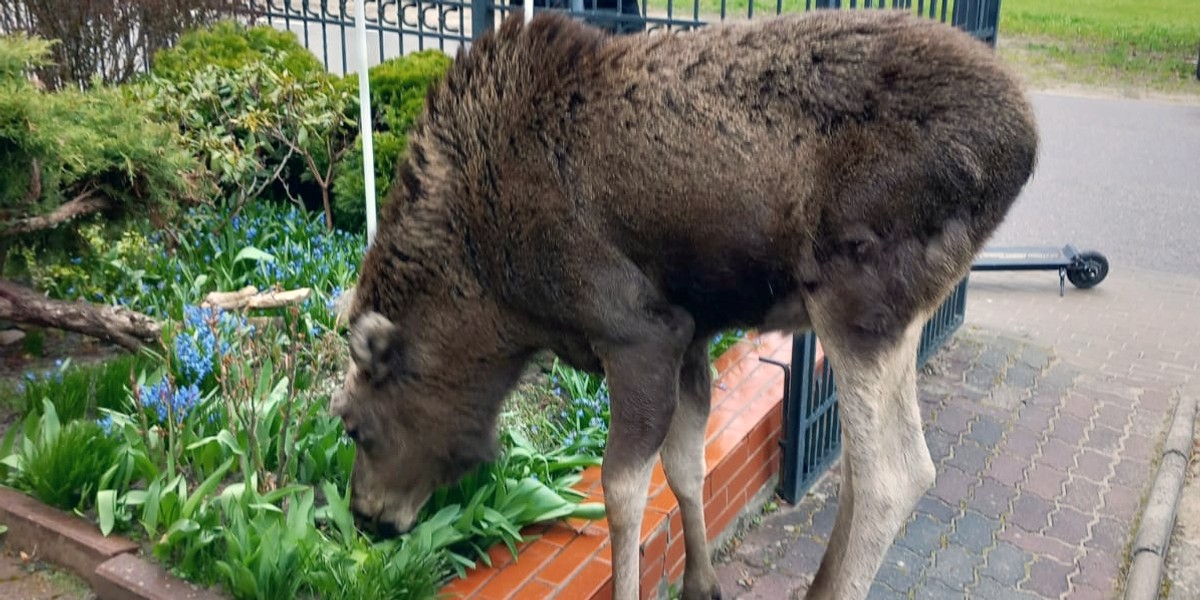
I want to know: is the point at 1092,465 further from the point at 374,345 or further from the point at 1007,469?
the point at 374,345

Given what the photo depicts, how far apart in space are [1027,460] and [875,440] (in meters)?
2.63

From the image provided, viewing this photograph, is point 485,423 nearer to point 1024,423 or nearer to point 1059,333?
point 1024,423

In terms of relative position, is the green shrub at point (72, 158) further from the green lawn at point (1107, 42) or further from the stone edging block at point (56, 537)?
the green lawn at point (1107, 42)

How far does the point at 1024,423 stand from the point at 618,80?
3874mm

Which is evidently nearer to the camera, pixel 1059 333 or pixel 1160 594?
pixel 1160 594

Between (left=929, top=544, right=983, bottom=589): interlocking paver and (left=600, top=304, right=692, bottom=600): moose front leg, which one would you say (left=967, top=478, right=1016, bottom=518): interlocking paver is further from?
(left=600, top=304, right=692, bottom=600): moose front leg

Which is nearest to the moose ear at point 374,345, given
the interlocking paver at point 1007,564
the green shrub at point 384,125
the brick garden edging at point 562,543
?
the brick garden edging at point 562,543

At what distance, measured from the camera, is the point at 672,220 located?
320cm

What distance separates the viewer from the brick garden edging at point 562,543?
3.69 metres

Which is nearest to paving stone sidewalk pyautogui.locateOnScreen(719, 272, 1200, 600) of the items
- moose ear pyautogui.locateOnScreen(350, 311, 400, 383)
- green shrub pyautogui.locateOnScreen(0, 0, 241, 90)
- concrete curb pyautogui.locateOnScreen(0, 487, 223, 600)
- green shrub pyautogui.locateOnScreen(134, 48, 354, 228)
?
moose ear pyautogui.locateOnScreen(350, 311, 400, 383)

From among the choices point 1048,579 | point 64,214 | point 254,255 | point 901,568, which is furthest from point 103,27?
point 1048,579

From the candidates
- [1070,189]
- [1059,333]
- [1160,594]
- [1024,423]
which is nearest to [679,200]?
[1160,594]

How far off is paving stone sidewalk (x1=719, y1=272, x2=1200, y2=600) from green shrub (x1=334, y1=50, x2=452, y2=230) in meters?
2.98

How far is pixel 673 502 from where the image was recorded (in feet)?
14.4
